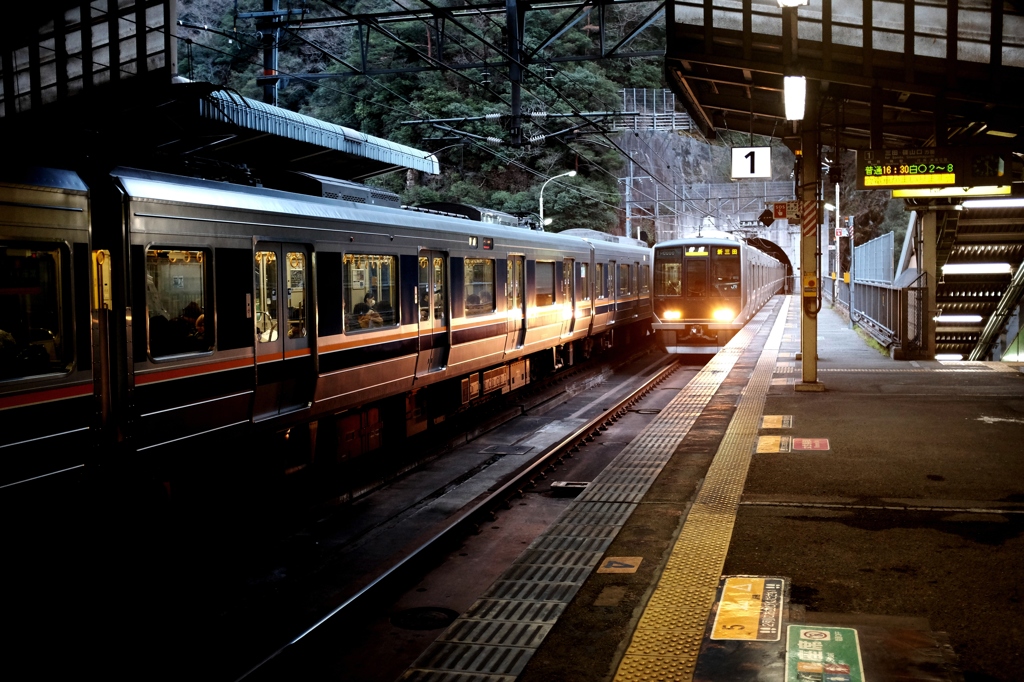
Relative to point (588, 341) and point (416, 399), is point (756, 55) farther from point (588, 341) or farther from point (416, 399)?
point (588, 341)

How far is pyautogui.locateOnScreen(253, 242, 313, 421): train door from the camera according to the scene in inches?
284

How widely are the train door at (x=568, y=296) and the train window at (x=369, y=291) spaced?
6.97 m

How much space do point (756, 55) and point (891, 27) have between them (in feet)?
5.48

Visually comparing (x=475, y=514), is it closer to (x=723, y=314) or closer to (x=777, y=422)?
(x=777, y=422)

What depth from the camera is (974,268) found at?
63.5 feet

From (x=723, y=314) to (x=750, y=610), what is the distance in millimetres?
17234

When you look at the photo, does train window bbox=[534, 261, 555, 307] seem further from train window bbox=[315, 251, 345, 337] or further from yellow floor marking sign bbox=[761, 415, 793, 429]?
train window bbox=[315, 251, 345, 337]

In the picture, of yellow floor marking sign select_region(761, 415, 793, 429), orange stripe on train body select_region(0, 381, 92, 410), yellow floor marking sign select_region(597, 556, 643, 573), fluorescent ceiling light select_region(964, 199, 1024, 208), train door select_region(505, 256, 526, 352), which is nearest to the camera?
orange stripe on train body select_region(0, 381, 92, 410)

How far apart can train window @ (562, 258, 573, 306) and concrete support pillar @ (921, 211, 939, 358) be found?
6.59 m

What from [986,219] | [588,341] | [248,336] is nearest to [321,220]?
[248,336]

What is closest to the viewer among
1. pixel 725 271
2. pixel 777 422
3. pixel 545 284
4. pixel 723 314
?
pixel 777 422

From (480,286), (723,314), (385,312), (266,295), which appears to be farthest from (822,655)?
(723,314)

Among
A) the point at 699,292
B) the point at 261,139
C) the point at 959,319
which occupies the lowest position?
the point at 959,319

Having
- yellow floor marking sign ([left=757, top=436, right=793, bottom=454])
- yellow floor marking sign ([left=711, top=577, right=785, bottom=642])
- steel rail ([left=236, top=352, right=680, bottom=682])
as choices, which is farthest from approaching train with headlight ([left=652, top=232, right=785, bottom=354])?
yellow floor marking sign ([left=711, top=577, right=785, bottom=642])
